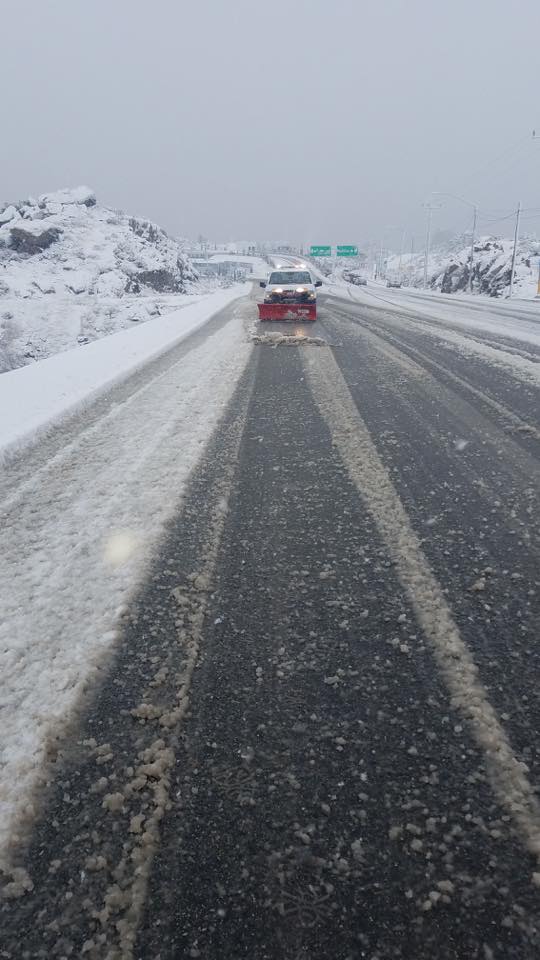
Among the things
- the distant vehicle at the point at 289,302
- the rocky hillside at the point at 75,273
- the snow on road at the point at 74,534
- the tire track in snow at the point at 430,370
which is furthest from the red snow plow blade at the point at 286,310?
the rocky hillside at the point at 75,273

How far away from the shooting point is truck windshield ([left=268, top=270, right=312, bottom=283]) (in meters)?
17.2

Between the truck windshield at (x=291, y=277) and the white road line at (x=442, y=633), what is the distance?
43.6 feet

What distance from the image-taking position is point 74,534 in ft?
11.4

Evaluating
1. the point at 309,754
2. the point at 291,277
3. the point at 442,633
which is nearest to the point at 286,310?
the point at 291,277

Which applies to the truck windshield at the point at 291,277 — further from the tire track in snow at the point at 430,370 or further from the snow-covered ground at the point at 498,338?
the snow-covered ground at the point at 498,338

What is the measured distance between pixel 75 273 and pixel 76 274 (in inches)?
14.1

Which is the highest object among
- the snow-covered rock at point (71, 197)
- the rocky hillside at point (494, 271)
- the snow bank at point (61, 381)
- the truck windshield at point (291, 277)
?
the snow-covered rock at point (71, 197)

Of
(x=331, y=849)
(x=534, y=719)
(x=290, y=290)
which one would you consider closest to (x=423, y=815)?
(x=331, y=849)

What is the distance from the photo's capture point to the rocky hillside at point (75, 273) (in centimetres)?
3388

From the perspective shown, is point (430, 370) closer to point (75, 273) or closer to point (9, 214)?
point (75, 273)

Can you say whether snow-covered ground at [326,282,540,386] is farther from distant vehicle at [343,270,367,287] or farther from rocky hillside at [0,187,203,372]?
distant vehicle at [343,270,367,287]

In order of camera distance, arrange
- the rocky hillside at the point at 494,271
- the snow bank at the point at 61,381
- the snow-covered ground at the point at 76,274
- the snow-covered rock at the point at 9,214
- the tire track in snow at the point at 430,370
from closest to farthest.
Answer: the tire track in snow at the point at 430,370 → the snow bank at the point at 61,381 → the snow-covered ground at the point at 76,274 → the rocky hillside at the point at 494,271 → the snow-covered rock at the point at 9,214

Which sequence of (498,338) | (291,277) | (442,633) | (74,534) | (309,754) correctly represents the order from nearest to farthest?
(309,754) < (442,633) < (74,534) < (498,338) < (291,277)

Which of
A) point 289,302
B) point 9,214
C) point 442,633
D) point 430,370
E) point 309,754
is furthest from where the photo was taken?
point 9,214
